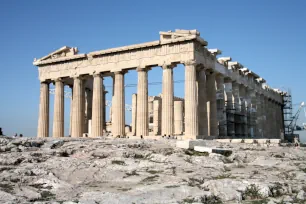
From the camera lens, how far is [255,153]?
79.6 feet

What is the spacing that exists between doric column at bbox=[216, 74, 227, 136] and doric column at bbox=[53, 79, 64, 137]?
1864 centimetres

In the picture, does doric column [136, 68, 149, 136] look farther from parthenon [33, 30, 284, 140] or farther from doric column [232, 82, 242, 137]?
doric column [232, 82, 242, 137]

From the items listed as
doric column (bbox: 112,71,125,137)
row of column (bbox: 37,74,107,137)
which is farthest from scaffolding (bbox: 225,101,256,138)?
row of column (bbox: 37,74,107,137)

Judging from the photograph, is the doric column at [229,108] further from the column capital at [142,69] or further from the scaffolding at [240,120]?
the column capital at [142,69]

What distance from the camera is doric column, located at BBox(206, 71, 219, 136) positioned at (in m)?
41.2

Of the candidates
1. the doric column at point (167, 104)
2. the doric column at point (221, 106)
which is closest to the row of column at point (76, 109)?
the doric column at point (167, 104)

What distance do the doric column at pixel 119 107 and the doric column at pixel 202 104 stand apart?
8.33 m

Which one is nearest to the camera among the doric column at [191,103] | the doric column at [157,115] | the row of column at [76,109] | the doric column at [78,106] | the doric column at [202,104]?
the doric column at [191,103]

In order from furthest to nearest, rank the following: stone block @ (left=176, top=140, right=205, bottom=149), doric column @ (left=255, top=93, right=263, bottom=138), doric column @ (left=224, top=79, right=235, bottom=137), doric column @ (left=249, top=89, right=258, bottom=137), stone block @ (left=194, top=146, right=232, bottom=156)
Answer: doric column @ (left=255, top=93, right=263, bottom=138), doric column @ (left=249, top=89, right=258, bottom=137), doric column @ (left=224, top=79, right=235, bottom=137), stone block @ (left=176, top=140, right=205, bottom=149), stone block @ (left=194, top=146, right=232, bottom=156)

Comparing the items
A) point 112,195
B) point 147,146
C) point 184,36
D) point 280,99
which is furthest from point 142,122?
point 280,99

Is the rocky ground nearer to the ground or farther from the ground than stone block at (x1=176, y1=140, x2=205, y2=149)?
nearer to the ground

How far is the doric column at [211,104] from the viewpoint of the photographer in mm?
41188

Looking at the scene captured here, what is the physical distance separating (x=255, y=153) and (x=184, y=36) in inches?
639

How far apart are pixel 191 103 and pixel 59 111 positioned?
18100 millimetres
